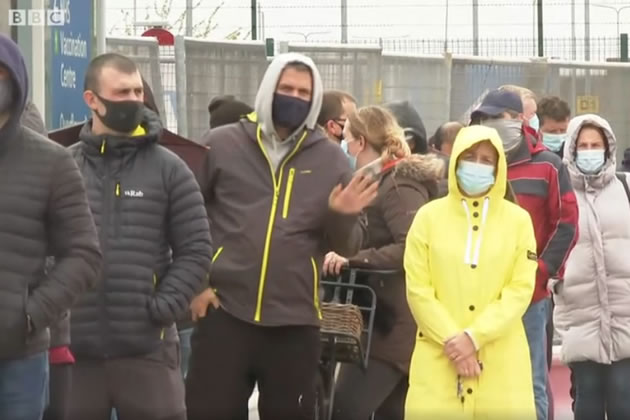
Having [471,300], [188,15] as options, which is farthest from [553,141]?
[188,15]

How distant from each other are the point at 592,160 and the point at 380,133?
1164mm

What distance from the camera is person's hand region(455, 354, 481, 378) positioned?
7.22 m

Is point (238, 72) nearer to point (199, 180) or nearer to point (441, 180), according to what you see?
point (441, 180)

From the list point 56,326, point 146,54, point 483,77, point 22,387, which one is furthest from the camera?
point 483,77

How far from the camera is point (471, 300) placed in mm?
7367

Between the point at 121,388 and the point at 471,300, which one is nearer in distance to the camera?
the point at 121,388

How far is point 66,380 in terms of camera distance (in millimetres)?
6750

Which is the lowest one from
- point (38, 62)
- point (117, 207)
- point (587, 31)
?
point (117, 207)

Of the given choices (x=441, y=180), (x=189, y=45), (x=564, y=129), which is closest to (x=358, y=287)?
(x=441, y=180)

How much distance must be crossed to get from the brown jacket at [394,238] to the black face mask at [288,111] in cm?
123

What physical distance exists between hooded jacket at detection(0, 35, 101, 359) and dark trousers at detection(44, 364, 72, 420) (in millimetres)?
623

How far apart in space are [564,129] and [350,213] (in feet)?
16.8

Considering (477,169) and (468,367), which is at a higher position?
(477,169)

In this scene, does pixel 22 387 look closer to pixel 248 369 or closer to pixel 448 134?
pixel 248 369
